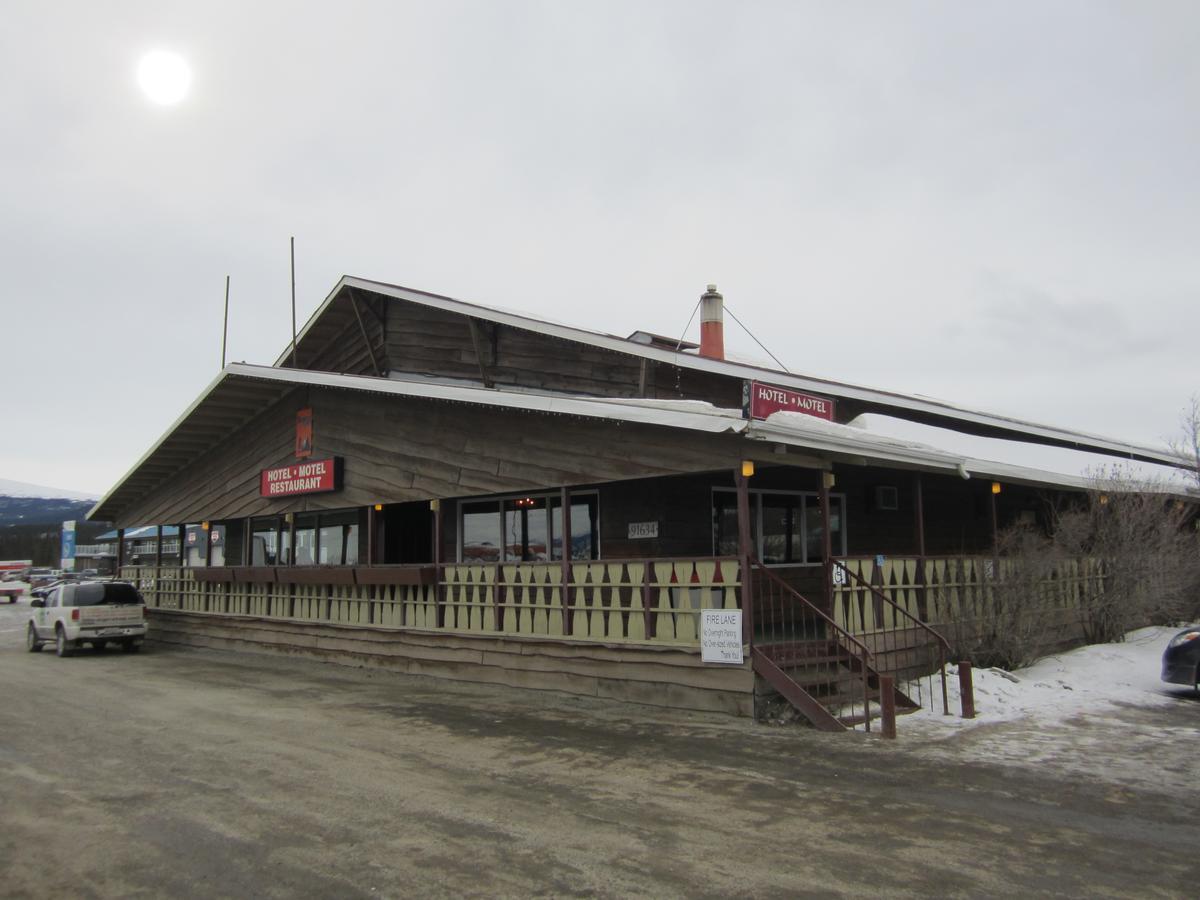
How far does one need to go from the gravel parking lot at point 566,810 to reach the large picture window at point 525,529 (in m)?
3.56

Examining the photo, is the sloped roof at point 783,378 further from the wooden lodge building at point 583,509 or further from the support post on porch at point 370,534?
the support post on porch at point 370,534

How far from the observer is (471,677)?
44.6ft

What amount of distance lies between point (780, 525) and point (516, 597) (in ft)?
14.3

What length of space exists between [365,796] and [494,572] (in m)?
6.10

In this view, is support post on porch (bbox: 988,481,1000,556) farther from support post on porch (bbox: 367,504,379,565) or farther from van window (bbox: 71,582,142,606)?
van window (bbox: 71,582,142,606)

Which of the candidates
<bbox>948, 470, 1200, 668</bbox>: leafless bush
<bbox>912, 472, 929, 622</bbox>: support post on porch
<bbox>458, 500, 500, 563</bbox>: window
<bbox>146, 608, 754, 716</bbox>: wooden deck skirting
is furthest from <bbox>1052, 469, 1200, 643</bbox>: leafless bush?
<bbox>458, 500, 500, 563</bbox>: window

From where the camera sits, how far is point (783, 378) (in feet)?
48.0

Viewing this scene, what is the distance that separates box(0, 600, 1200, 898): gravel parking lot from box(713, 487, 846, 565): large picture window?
378cm

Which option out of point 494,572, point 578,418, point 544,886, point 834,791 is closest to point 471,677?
point 494,572

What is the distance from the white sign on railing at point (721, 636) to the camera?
9750 mm

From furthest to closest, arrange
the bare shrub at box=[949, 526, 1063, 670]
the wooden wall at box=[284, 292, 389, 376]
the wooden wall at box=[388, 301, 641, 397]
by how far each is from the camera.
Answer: the wooden wall at box=[284, 292, 389, 376], the wooden wall at box=[388, 301, 641, 397], the bare shrub at box=[949, 526, 1063, 670]

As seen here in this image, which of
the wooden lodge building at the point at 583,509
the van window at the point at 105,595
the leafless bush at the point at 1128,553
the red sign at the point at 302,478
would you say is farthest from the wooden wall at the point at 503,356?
the van window at the point at 105,595

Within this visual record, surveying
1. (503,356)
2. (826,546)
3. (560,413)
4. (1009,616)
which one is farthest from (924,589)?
(503,356)

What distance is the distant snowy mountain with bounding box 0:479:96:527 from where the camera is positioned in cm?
11712
